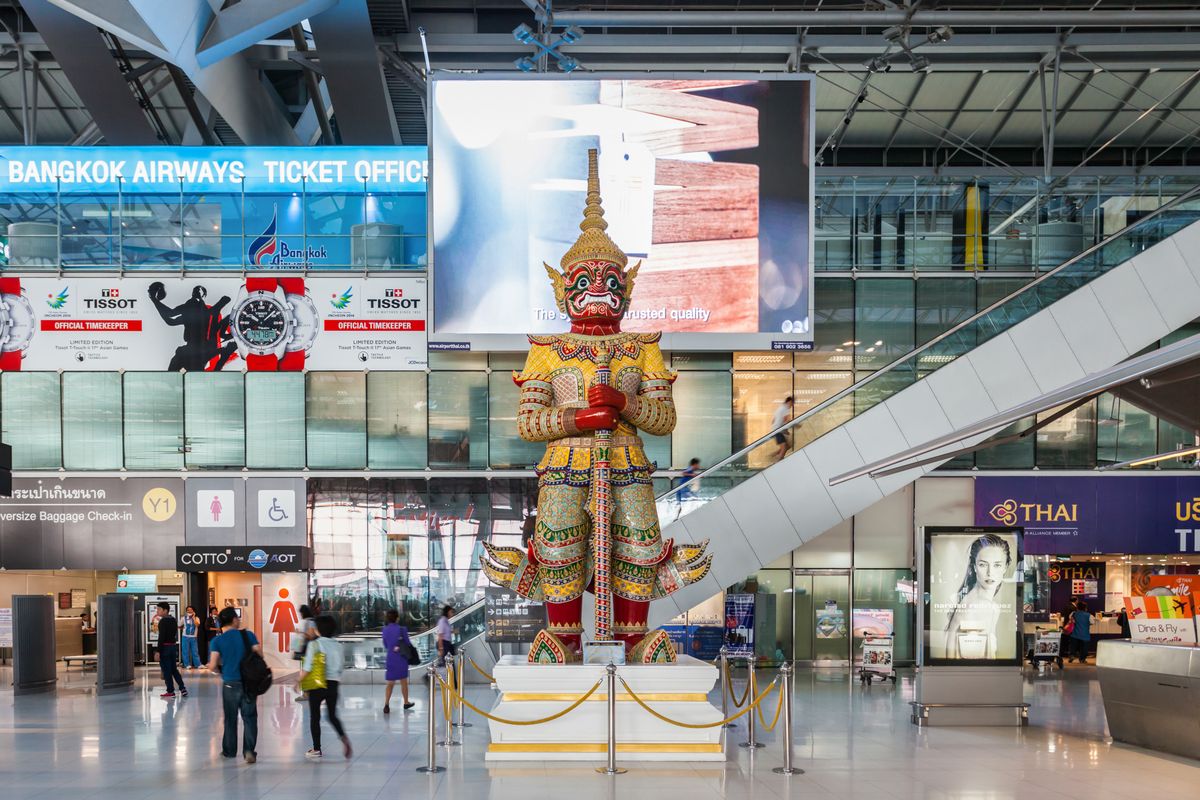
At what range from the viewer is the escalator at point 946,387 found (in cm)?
1700

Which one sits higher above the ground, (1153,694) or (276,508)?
(276,508)

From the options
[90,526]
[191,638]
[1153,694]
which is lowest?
[191,638]

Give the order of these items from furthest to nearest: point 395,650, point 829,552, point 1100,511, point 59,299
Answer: point 829,552
point 1100,511
point 59,299
point 395,650

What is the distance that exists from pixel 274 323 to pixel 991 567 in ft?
48.4

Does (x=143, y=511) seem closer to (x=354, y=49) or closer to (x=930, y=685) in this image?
(x=354, y=49)

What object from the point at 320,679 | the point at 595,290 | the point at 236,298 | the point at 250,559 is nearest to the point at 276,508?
the point at 250,559

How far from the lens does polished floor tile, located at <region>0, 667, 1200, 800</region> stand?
9930 millimetres

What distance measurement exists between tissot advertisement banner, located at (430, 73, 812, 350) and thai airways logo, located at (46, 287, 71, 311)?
8086 mm

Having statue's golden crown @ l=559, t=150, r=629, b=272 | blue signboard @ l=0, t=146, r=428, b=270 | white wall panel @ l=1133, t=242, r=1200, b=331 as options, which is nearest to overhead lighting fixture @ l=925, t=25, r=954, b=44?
white wall panel @ l=1133, t=242, r=1200, b=331

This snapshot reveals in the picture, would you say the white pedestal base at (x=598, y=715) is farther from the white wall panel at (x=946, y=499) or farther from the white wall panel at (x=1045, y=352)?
the white wall panel at (x=946, y=499)

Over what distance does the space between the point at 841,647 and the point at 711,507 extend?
22.7 ft

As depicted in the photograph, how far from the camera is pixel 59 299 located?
22750 millimetres

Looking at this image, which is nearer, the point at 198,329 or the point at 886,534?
the point at 198,329

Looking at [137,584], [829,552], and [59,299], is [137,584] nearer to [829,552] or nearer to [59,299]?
[59,299]
